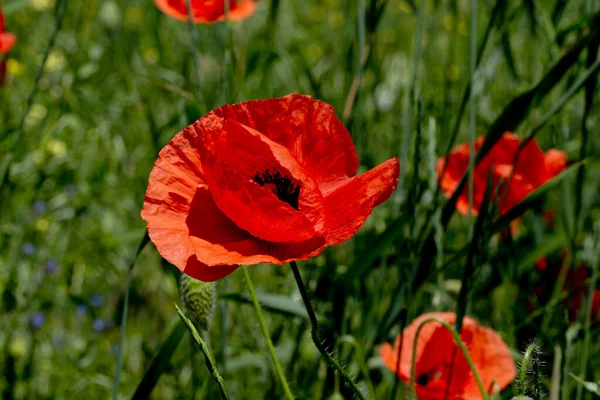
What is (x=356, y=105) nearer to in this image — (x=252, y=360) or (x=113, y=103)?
(x=252, y=360)

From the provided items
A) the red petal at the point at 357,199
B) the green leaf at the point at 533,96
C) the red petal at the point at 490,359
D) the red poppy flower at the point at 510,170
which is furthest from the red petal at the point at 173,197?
the red poppy flower at the point at 510,170

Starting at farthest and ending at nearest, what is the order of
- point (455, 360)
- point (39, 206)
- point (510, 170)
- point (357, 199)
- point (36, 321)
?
point (39, 206), point (36, 321), point (510, 170), point (455, 360), point (357, 199)

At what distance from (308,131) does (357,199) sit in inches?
4.7

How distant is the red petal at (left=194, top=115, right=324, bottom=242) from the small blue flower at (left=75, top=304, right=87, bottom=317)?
970mm

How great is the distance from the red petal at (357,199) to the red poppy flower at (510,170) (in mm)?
751

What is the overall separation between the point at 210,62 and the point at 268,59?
694 millimetres

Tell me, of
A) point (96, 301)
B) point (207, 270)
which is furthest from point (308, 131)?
point (96, 301)

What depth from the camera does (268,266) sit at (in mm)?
2057

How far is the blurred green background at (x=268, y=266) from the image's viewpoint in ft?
4.03

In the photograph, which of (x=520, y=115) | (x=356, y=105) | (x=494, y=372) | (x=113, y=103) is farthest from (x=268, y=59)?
(x=113, y=103)

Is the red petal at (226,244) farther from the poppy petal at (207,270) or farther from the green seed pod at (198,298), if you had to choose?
the green seed pod at (198,298)

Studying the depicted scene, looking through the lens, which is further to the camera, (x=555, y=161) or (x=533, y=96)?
(x=555, y=161)

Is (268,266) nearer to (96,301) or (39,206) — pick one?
(96,301)

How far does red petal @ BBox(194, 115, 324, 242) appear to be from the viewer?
737 millimetres
